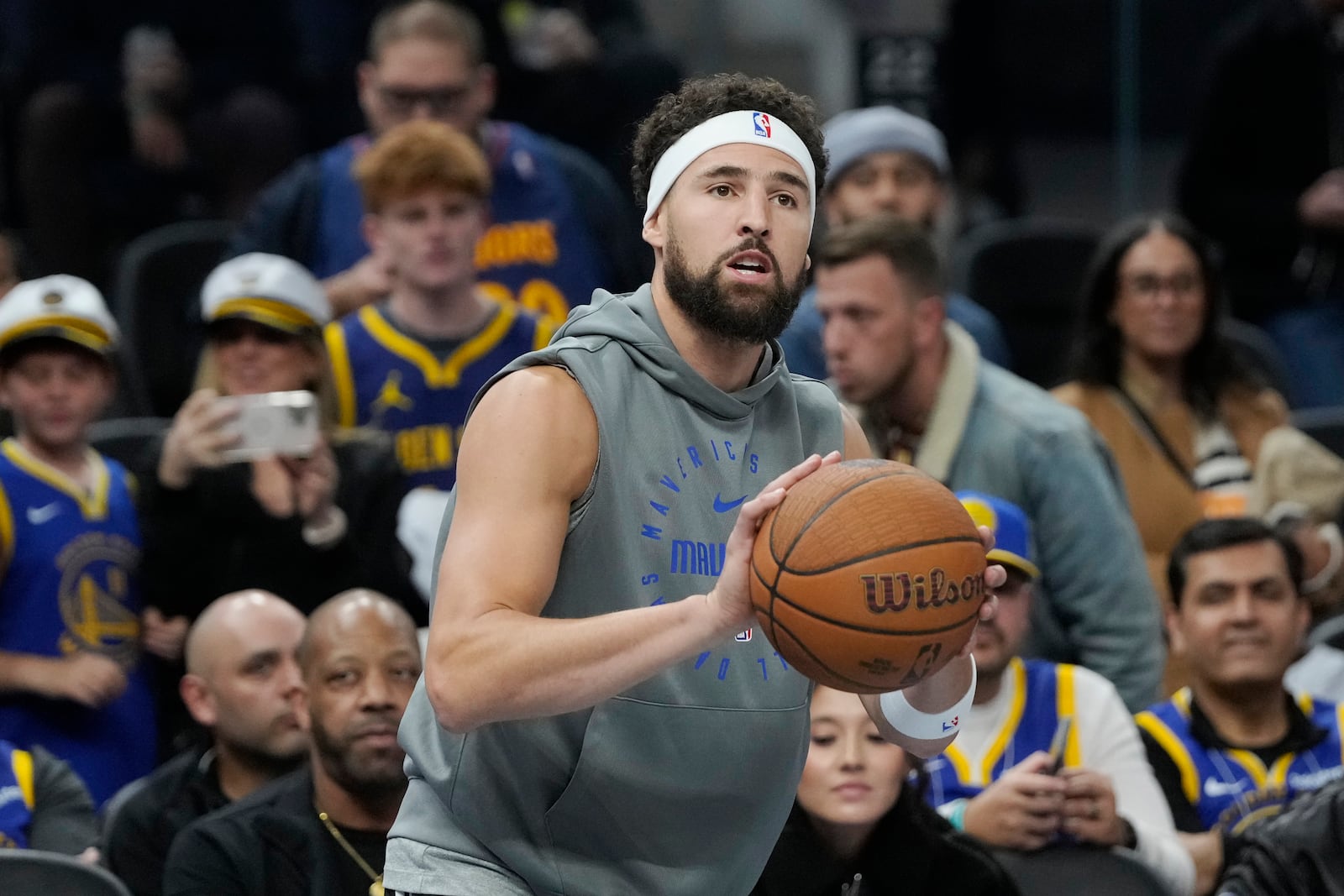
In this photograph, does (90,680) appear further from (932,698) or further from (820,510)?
(820,510)

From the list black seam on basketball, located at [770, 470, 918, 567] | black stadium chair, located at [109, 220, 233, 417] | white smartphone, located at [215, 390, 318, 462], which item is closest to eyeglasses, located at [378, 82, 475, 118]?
black stadium chair, located at [109, 220, 233, 417]

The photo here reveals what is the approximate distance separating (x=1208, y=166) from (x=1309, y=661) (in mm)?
2789

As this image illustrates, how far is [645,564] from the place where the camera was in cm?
288

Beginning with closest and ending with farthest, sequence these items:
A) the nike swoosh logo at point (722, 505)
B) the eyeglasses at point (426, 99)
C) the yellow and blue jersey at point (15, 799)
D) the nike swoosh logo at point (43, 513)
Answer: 1. the nike swoosh logo at point (722, 505)
2. the yellow and blue jersey at point (15, 799)
3. the nike swoosh logo at point (43, 513)
4. the eyeglasses at point (426, 99)

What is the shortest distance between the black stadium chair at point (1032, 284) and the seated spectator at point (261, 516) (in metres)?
2.90

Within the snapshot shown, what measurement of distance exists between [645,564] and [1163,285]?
12.2ft

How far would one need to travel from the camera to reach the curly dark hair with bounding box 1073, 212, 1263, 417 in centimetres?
620

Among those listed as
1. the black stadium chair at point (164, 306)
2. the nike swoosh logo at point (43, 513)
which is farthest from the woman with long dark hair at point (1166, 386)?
the black stadium chair at point (164, 306)

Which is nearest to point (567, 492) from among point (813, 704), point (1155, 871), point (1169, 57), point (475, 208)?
point (813, 704)

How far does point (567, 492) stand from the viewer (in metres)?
2.79

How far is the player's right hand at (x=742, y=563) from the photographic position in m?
2.53

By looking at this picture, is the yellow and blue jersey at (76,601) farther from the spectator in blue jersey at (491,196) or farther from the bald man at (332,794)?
the spectator in blue jersey at (491,196)

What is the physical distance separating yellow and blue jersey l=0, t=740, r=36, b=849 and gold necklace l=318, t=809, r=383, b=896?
75cm

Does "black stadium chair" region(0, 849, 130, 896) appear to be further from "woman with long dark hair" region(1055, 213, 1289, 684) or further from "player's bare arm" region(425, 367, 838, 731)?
"woman with long dark hair" region(1055, 213, 1289, 684)
